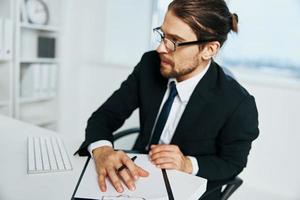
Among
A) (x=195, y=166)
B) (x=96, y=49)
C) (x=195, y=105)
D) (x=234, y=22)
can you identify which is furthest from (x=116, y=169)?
(x=96, y=49)

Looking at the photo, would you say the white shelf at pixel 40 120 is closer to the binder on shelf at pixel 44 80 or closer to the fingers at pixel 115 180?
the binder on shelf at pixel 44 80

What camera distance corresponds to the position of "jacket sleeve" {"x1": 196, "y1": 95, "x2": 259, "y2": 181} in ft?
3.49

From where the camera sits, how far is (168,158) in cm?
89

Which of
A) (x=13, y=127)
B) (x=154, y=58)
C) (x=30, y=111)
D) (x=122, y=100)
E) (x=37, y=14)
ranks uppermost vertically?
(x=37, y=14)

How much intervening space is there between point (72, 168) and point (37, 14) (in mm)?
1898

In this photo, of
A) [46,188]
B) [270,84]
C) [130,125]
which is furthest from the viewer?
[130,125]

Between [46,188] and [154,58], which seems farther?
[154,58]

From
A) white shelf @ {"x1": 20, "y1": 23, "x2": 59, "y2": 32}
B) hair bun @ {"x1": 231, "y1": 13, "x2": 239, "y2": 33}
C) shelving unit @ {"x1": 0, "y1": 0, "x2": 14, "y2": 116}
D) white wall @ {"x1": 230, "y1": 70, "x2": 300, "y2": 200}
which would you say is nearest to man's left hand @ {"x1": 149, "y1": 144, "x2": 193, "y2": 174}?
hair bun @ {"x1": 231, "y1": 13, "x2": 239, "y2": 33}

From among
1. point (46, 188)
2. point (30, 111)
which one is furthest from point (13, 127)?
point (30, 111)

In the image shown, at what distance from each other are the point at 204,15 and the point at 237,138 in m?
0.47

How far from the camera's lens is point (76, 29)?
270 centimetres

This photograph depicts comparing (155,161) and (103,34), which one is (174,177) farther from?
(103,34)

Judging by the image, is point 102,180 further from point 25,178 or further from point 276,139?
point 276,139

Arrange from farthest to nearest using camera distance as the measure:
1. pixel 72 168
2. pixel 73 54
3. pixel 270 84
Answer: pixel 73 54
pixel 270 84
pixel 72 168
